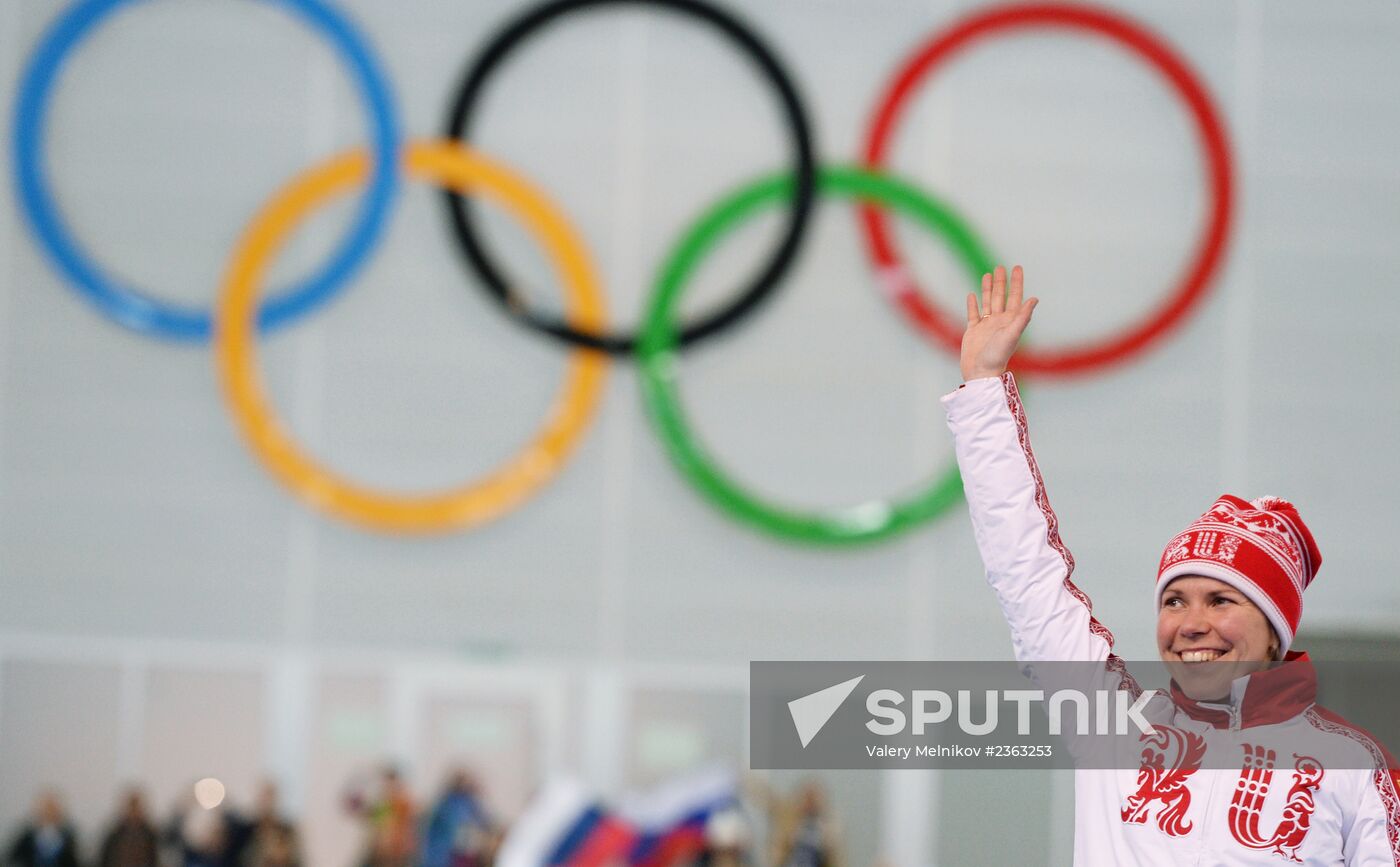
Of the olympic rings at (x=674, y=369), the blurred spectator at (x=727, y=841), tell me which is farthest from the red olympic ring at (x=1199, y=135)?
the blurred spectator at (x=727, y=841)

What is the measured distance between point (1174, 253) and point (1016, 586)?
3.02 m

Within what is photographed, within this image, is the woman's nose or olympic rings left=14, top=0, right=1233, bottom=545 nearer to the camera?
the woman's nose


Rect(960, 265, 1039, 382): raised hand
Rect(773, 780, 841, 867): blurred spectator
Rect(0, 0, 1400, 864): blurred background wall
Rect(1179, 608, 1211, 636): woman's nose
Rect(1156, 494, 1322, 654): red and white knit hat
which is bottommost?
Rect(773, 780, 841, 867): blurred spectator

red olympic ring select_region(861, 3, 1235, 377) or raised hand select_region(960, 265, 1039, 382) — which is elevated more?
red olympic ring select_region(861, 3, 1235, 377)

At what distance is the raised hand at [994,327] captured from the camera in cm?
164

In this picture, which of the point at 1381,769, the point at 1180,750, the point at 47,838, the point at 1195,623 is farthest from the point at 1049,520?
the point at 47,838

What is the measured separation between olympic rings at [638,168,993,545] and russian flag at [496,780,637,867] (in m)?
0.96

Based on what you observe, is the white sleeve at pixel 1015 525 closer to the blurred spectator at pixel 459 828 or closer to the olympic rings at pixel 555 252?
the olympic rings at pixel 555 252

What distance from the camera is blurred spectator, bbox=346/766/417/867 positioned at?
418 centimetres

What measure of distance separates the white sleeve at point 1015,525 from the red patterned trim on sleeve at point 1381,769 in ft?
0.79

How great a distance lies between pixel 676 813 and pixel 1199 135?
2.59 meters

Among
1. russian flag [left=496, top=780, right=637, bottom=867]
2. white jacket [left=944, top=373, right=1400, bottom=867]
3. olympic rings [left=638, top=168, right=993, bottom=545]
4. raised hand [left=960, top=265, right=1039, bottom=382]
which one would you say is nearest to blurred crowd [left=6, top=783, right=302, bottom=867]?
russian flag [left=496, top=780, right=637, bottom=867]

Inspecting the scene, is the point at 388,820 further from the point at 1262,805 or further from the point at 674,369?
the point at 1262,805

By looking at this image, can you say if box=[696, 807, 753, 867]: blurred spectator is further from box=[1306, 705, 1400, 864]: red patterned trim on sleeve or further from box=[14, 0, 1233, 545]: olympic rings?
box=[1306, 705, 1400, 864]: red patterned trim on sleeve
